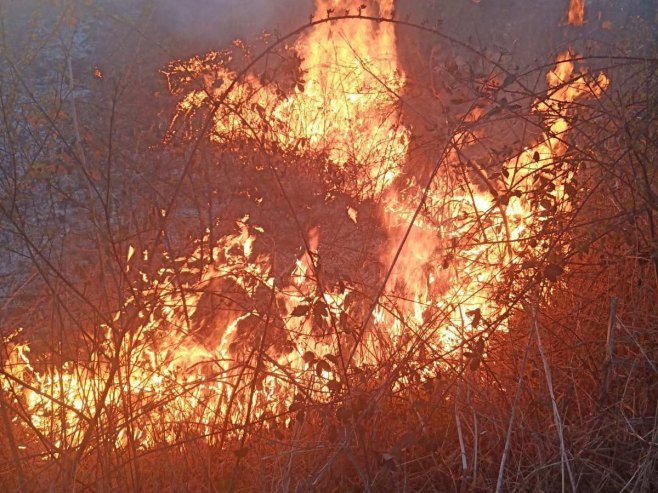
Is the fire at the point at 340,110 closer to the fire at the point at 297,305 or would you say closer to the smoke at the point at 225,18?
the fire at the point at 297,305

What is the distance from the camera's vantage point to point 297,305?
2984 mm

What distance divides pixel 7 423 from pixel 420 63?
557 cm

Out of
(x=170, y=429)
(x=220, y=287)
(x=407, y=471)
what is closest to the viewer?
(x=407, y=471)

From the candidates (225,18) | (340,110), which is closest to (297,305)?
(340,110)

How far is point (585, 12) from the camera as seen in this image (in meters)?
9.73

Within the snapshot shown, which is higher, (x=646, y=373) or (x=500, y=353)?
(x=500, y=353)

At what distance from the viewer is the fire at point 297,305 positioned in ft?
7.28

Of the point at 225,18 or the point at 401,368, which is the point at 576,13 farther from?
the point at 401,368

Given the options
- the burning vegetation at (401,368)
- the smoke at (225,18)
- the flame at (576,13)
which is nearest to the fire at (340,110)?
the burning vegetation at (401,368)

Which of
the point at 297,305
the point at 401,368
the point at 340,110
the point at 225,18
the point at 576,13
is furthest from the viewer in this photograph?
the point at 576,13

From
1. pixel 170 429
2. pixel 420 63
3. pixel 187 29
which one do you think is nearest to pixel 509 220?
pixel 170 429

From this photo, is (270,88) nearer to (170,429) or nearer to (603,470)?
(170,429)

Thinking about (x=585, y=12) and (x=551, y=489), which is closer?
(x=551, y=489)

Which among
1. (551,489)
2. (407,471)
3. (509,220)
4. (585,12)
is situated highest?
(585,12)
